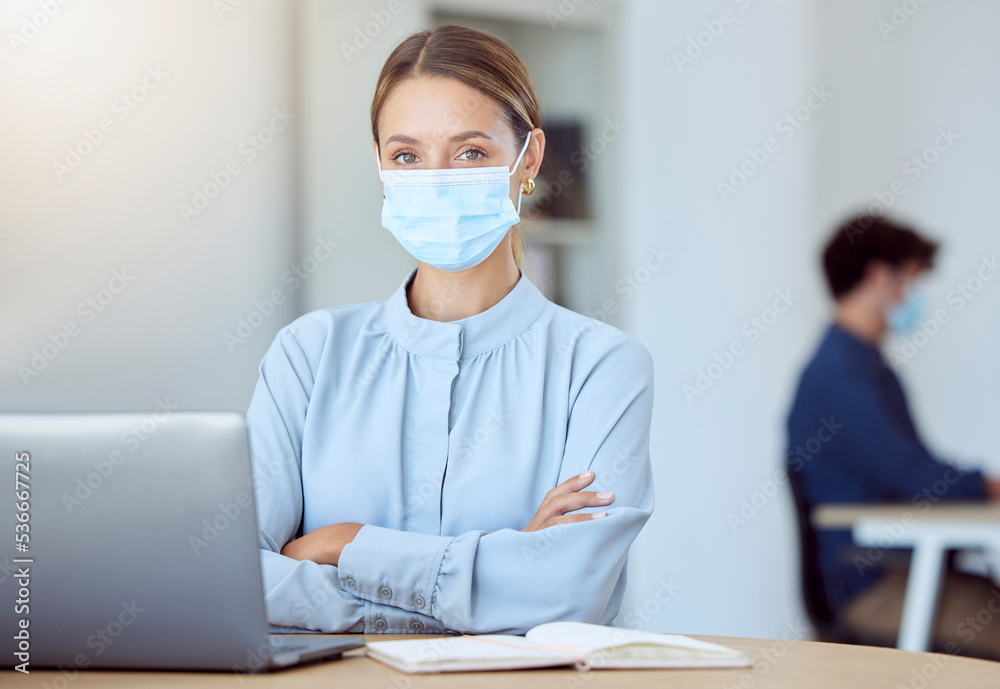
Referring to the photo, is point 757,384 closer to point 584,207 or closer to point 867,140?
point 584,207

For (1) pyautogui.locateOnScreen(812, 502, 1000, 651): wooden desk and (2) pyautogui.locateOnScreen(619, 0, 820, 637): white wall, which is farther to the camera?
(2) pyautogui.locateOnScreen(619, 0, 820, 637): white wall

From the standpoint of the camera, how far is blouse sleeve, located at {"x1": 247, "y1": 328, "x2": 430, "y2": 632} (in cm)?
126

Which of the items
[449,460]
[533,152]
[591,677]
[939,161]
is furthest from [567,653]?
[939,161]

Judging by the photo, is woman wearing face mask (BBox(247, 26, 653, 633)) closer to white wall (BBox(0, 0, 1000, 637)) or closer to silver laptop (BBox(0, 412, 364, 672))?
silver laptop (BBox(0, 412, 364, 672))

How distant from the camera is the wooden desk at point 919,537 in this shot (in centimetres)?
264

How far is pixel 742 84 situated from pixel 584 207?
776 millimetres

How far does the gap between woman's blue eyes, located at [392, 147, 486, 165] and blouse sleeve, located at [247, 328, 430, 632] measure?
14.0 inches

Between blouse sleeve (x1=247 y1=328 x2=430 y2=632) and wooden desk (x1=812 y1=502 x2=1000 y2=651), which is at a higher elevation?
blouse sleeve (x1=247 y1=328 x2=430 y2=632)

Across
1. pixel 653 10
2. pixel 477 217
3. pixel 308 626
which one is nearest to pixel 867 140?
pixel 653 10

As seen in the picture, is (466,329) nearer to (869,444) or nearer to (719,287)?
(869,444)

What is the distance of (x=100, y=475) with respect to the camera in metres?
0.83

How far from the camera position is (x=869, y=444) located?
9.78 ft

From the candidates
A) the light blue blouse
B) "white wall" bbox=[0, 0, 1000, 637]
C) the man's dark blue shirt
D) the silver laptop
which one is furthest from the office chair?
the silver laptop

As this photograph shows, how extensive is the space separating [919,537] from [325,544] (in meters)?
1.99
